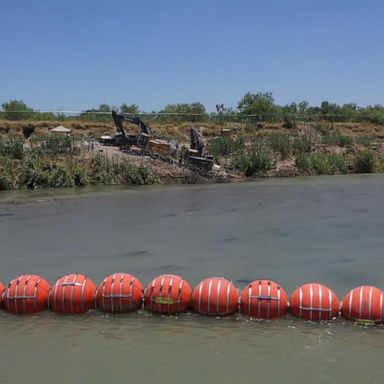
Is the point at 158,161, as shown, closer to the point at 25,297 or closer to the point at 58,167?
the point at 58,167

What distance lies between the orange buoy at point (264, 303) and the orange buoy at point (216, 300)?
200 millimetres

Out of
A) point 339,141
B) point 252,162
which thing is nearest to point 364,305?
point 252,162

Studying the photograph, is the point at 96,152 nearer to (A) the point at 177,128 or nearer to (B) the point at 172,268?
(A) the point at 177,128

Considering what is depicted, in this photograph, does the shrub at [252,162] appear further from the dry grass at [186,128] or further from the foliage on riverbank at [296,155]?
the dry grass at [186,128]

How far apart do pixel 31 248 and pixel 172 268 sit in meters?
5.15

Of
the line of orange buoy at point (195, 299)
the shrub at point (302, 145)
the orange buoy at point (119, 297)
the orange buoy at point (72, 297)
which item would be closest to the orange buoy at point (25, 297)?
the line of orange buoy at point (195, 299)

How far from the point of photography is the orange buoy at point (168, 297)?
10.8 meters

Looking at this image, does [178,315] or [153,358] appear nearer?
[153,358]

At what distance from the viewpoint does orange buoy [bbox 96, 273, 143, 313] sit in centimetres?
1091

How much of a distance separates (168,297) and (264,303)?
1808 millimetres

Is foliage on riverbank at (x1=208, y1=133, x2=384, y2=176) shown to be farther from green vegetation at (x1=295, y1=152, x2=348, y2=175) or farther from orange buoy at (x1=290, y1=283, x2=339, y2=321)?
orange buoy at (x1=290, y1=283, x2=339, y2=321)

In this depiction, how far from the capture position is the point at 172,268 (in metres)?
14.5

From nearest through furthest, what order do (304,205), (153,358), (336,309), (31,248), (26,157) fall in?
1. (153,358)
2. (336,309)
3. (31,248)
4. (304,205)
5. (26,157)

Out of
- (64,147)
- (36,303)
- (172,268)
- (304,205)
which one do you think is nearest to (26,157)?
(64,147)
